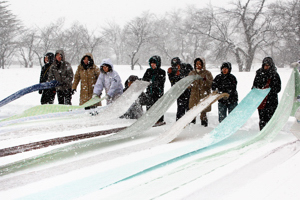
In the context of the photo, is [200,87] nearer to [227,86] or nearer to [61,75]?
[227,86]

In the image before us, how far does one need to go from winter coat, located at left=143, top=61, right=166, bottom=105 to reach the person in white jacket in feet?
1.91

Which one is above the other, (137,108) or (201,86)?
(201,86)

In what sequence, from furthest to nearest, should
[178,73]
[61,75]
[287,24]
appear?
1. [287,24]
2. [61,75]
3. [178,73]

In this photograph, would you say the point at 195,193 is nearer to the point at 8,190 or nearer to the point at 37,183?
the point at 37,183

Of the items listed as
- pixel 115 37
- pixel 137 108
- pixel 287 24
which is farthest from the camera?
pixel 115 37

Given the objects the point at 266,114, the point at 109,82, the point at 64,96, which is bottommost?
the point at 266,114

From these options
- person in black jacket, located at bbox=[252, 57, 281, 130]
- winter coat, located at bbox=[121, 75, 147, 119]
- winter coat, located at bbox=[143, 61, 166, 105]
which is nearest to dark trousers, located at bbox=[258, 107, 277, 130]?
A: person in black jacket, located at bbox=[252, 57, 281, 130]

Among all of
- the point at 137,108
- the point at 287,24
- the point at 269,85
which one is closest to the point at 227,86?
the point at 269,85

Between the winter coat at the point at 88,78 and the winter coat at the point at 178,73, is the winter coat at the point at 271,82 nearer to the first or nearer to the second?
the winter coat at the point at 178,73

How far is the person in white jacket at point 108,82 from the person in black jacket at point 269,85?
2.55m

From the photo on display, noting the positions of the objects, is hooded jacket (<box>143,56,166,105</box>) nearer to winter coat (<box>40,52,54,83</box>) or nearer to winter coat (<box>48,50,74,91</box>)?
winter coat (<box>48,50,74,91</box>)

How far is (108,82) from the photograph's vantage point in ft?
17.4

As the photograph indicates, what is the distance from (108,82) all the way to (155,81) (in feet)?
3.03

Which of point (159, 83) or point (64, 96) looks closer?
point (159, 83)
